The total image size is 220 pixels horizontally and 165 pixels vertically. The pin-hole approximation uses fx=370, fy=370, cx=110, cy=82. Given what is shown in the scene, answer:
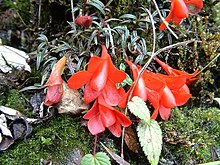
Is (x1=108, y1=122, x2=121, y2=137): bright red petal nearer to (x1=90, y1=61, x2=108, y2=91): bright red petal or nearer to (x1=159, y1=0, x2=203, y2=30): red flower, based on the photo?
(x1=90, y1=61, x2=108, y2=91): bright red petal

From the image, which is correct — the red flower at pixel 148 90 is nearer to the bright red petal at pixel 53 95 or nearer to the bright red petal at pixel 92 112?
the bright red petal at pixel 92 112

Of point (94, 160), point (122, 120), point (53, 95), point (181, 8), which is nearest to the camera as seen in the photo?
point (94, 160)

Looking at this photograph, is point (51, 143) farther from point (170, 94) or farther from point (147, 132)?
point (170, 94)

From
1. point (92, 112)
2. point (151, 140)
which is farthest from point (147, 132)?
point (92, 112)

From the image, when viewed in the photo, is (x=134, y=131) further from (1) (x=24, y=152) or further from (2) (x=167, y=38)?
(2) (x=167, y=38)

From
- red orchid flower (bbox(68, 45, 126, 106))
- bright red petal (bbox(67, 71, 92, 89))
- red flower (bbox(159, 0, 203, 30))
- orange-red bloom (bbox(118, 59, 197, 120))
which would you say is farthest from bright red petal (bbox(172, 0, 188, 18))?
bright red petal (bbox(67, 71, 92, 89))

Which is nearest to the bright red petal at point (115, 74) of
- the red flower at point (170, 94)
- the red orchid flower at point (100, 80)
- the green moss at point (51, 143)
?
the red orchid flower at point (100, 80)

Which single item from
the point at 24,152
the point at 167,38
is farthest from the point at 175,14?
the point at 24,152
